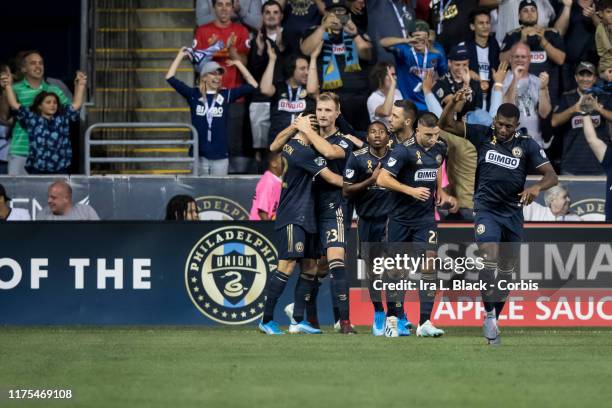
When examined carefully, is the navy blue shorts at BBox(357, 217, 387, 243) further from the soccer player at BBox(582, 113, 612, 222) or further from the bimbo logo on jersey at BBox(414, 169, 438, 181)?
the soccer player at BBox(582, 113, 612, 222)

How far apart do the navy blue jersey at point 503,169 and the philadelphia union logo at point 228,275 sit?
3556 mm

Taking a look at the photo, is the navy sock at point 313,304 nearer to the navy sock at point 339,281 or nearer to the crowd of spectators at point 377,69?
the navy sock at point 339,281

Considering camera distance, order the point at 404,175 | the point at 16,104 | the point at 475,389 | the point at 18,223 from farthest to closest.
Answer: the point at 16,104
the point at 18,223
the point at 404,175
the point at 475,389

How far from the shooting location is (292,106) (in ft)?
59.2

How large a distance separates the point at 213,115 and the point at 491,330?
684 cm

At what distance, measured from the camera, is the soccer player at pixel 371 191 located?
13.6m

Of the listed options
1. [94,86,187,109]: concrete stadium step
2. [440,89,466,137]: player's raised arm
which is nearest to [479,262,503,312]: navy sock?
[440,89,466,137]: player's raised arm

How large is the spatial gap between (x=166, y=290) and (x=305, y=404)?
734cm

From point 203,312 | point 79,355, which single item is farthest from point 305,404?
point 203,312

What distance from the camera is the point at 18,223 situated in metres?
15.6

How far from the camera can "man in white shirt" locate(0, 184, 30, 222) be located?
16.8 m

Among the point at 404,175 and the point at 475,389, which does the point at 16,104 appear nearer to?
the point at 404,175

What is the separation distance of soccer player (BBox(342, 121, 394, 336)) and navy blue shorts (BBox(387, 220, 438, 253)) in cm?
34

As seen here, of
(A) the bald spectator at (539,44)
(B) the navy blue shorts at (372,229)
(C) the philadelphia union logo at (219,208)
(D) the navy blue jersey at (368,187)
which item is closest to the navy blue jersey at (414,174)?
(D) the navy blue jersey at (368,187)
